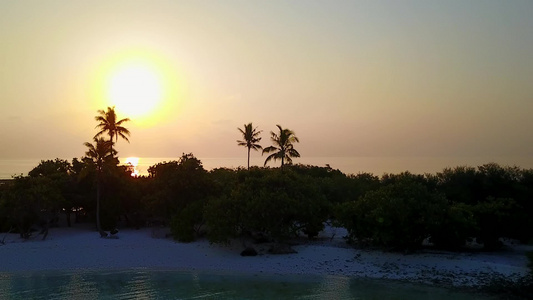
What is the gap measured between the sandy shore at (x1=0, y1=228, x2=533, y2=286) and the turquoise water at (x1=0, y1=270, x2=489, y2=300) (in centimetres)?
145

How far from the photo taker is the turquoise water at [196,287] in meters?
21.5

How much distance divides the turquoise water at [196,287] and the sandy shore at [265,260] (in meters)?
1.45

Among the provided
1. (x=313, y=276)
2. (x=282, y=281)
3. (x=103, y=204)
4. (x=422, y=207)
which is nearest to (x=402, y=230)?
(x=422, y=207)

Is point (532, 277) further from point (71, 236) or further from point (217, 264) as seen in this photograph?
point (71, 236)

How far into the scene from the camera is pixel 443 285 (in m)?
23.1

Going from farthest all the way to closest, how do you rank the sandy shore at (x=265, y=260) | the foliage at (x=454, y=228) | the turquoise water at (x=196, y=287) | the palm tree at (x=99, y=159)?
the palm tree at (x=99, y=159) → the foliage at (x=454, y=228) → the sandy shore at (x=265, y=260) → the turquoise water at (x=196, y=287)

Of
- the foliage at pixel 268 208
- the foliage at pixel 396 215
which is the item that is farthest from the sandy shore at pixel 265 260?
the foliage at pixel 268 208

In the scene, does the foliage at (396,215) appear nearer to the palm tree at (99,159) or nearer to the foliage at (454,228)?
the foliage at (454,228)

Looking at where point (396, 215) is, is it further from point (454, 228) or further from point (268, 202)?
point (268, 202)

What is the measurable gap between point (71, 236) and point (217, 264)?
13.6m

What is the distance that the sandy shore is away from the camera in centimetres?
2508

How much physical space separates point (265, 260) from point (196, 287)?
6.18 meters

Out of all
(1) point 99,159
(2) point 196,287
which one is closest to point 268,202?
(2) point 196,287

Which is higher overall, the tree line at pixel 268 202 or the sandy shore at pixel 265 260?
the tree line at pixel 268 202
